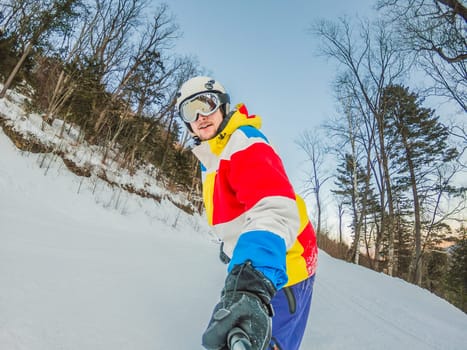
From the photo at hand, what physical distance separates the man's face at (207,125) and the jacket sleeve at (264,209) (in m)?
0.34

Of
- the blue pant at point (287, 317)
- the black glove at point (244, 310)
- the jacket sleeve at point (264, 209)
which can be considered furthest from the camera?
the blue pant at point (287, 317)

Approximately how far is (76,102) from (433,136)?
66.1ft

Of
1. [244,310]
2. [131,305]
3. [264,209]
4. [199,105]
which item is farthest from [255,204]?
[131,305]

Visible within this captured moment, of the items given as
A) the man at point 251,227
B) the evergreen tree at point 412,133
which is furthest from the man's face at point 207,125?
the evergreen tree at point 412,133

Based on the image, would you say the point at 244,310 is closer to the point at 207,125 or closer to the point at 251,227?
the point at 251,227

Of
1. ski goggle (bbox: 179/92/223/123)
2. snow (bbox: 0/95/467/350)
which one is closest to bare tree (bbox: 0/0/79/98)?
snow (bbox: 0/95/467/350)

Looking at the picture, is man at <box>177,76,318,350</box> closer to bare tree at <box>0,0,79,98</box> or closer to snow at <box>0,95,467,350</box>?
snow at <box>0,95,467,350</box>

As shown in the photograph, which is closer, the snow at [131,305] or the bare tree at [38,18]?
the snow at [131,305]

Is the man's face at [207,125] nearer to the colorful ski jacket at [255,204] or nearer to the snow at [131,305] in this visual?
the colorful ski jacket at [255,204]

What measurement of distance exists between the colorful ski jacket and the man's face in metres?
0.09

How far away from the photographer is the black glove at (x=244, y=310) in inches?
20.1

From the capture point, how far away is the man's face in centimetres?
116

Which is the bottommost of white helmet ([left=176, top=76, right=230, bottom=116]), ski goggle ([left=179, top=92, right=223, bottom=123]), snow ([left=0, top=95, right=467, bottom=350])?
snow ([left=0, top=95, right=467, bottom=350])

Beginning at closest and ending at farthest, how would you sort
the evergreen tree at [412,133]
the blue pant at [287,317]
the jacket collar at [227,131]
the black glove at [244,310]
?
1. the black glove at [244,310]
2. the blue pant at [287,317]
3. the jacket collar at [227,131]
4. the evergreen tree at [412,133]
